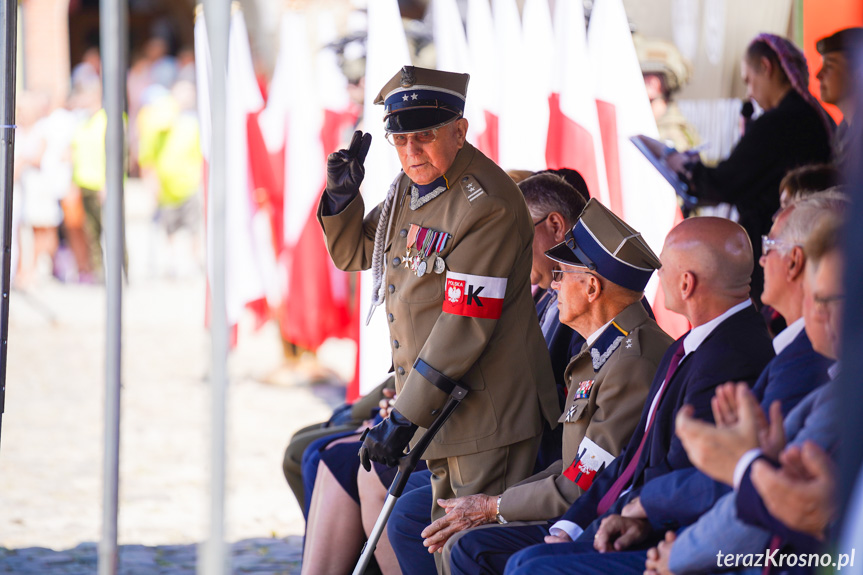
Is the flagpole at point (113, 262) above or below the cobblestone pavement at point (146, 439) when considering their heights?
above

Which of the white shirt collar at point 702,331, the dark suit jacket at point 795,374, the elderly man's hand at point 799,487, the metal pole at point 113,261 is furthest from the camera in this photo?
the metal pole at point 113,261

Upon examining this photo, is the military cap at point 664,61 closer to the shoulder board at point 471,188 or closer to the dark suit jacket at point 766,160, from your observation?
the dark suit jacket at point 766,160

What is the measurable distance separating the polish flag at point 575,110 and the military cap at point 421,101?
192cm

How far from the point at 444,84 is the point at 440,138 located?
0.15m

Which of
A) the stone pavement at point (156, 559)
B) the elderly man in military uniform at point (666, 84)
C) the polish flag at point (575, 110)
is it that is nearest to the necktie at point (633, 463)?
the stone pavement at point (156, 559)

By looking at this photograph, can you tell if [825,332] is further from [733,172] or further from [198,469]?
[198,469]

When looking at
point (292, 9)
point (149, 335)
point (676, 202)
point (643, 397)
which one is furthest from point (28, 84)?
point (643, 397)

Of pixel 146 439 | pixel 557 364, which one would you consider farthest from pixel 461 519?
pixel 146 439

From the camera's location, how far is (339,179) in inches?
126

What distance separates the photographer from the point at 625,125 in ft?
15.5

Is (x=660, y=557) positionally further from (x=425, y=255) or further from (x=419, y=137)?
(x=419, y=137)

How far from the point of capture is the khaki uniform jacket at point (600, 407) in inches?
104

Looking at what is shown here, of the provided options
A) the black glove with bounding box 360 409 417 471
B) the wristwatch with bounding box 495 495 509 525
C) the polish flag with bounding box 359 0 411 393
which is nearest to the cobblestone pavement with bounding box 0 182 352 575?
the black glove with bounding box 360 409 417 471

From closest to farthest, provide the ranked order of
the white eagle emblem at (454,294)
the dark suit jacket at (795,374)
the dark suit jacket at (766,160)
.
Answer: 1. the dark suit jacket at (795,374)
2. the white eagle emblem at (454,294)
3. the dark suit jacket at (766,160)
